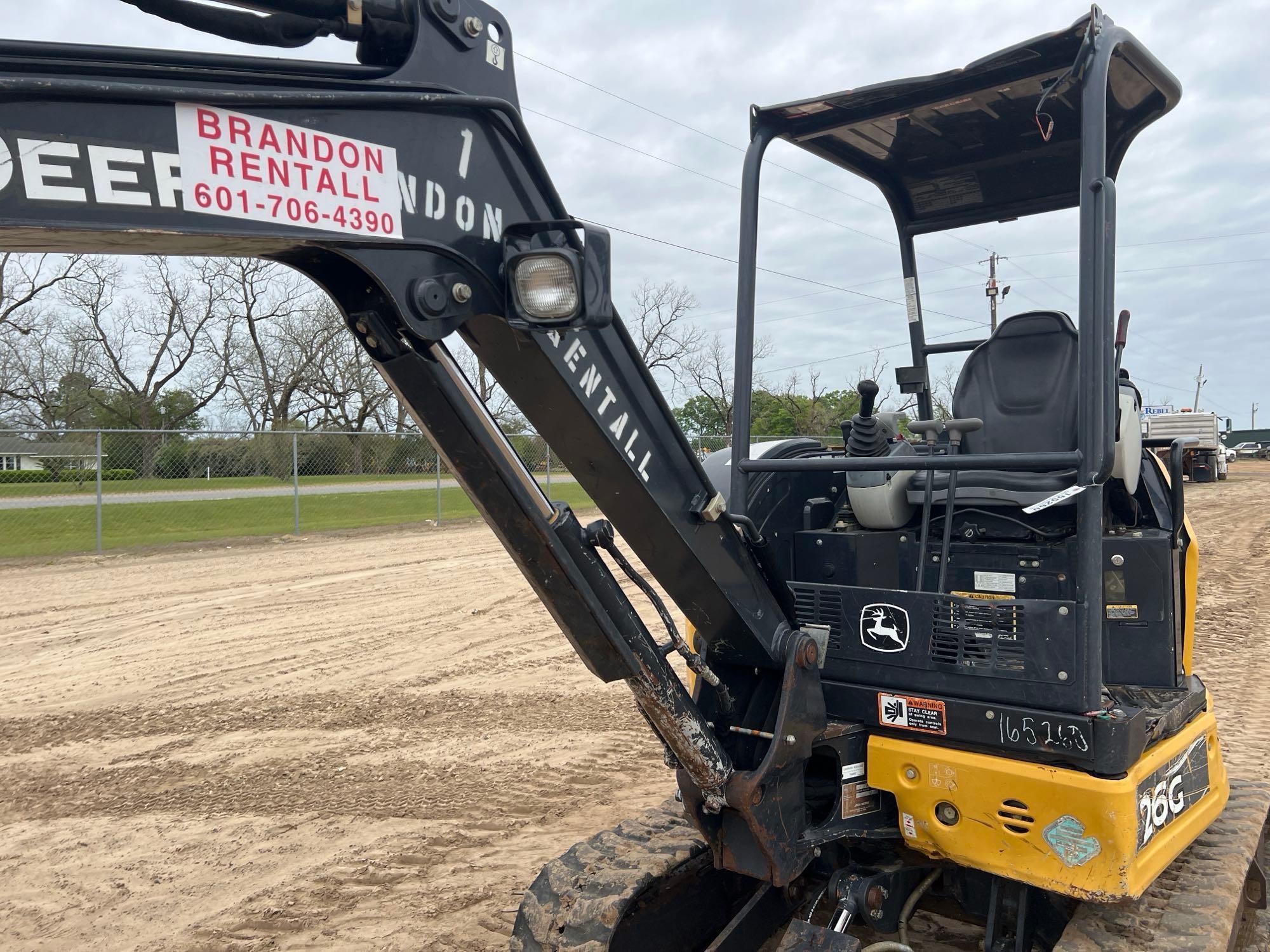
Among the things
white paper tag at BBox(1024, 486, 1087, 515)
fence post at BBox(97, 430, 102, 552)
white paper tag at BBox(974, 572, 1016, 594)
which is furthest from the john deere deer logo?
fence post at BBox(97, 430, 102, 552)

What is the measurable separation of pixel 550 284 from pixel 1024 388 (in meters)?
2.13

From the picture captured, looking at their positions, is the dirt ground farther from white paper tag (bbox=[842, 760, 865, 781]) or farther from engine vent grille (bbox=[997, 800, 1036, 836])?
engine vent grille (bbox=[997, 800, 1036, 836])

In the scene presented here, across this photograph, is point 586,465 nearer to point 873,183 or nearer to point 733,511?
point 733,511

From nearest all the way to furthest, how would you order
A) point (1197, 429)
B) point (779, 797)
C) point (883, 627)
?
1. point (779, 797)
2. point (883, 627)
3. point (1197, 429)

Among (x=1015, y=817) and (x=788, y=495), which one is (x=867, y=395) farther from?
(x=1015, y=817)

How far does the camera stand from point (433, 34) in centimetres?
207

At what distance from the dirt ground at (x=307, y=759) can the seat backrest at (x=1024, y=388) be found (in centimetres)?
263

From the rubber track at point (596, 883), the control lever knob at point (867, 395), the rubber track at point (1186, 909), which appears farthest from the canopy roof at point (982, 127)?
the rubber track at point (596, 883)

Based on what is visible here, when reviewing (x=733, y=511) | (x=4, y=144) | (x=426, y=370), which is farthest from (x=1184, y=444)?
(x=4, y=144)

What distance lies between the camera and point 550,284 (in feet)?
6.99

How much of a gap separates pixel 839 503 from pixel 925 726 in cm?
100

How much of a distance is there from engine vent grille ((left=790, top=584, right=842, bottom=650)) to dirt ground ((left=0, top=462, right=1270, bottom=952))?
67.4 inches

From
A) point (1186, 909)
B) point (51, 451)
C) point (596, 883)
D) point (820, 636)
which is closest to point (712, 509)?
point (820, 636)

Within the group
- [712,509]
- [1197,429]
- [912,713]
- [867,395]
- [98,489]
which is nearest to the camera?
[712,509]
